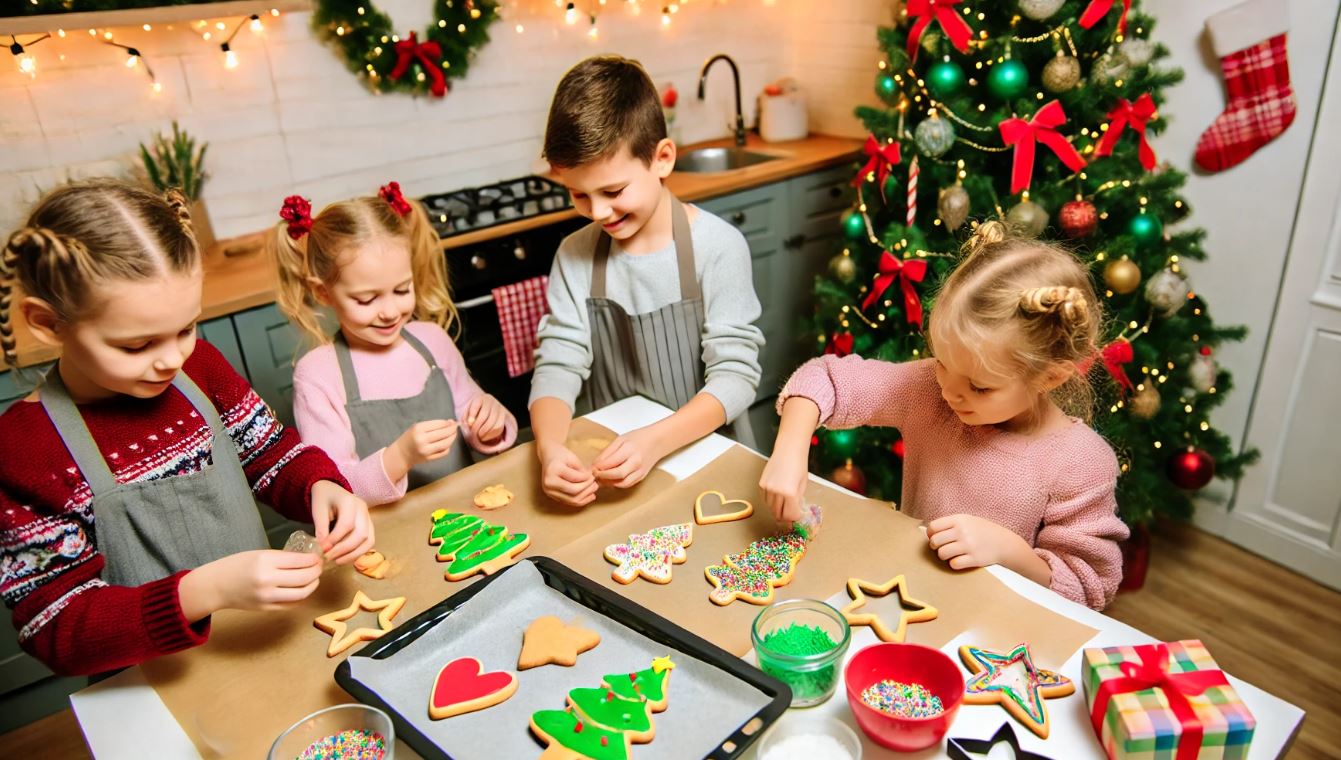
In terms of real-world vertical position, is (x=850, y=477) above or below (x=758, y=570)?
below

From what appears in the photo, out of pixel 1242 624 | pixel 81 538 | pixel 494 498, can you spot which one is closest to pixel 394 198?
pixel 494 498

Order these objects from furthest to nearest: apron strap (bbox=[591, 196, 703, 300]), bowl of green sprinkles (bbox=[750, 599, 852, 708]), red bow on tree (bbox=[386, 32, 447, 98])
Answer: red bow on tree (bbox=[386, 32, 447, 98]) → apron strap (bbox=[591, 196, 703, 300]) → bowl of green sprinkles (bbox=[750, 599, 852, 708])

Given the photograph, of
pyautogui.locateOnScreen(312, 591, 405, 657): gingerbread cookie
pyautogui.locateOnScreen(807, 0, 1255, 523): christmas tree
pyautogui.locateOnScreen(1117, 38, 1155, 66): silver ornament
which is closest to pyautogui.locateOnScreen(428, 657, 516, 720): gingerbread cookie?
pyautogui.locateOnScreen(312, 591, 405, 657): gingerbread cookie

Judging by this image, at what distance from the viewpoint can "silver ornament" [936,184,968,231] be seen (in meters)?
2.26

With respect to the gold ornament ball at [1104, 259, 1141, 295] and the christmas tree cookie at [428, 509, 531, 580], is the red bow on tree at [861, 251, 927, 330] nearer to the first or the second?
the gold ornament ball at [1104, 259, 1141, 295]

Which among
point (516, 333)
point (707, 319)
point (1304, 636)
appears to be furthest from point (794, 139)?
point (1304, 636)

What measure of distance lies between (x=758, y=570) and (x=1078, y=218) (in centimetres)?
149

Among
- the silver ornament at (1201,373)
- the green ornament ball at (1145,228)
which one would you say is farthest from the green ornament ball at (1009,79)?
the silver ornament at (1201,373)

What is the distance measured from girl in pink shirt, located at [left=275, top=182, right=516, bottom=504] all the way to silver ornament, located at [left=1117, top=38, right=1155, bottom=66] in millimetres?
1698

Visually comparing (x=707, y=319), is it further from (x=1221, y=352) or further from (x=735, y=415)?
(x=1221, y=352)

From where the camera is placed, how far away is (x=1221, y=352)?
8.48 ft

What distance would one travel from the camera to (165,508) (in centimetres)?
119

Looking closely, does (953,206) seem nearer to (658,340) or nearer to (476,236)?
(658,340)

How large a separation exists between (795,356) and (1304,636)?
5.91 ft
